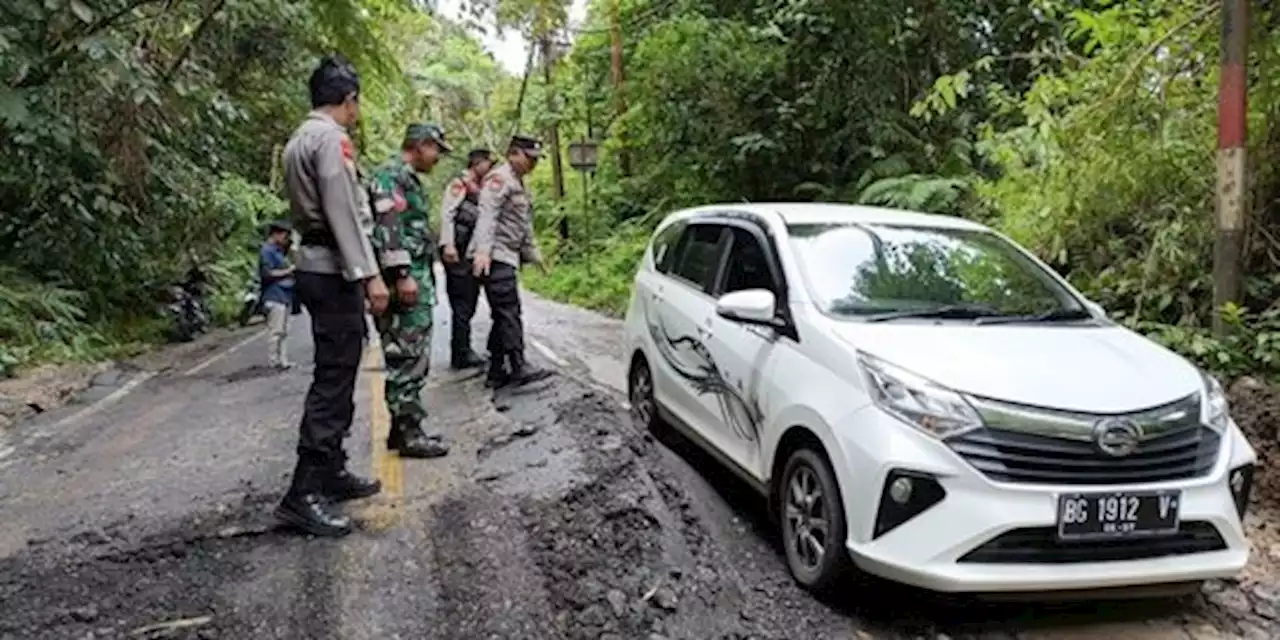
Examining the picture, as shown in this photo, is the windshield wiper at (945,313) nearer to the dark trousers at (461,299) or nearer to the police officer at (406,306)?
the police officer at (406,306)

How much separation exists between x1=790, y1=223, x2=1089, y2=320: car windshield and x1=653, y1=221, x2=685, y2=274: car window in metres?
1.45

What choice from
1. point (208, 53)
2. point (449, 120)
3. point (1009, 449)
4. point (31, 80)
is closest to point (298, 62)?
point (208, 53)

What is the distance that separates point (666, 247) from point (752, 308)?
2072 millimetres

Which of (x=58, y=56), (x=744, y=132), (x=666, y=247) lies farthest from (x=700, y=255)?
(x=744, y=132)

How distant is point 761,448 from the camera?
4.23 meters

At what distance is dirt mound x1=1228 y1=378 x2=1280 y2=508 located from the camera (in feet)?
15.6

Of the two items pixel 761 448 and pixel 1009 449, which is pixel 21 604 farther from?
pixel 1009 449

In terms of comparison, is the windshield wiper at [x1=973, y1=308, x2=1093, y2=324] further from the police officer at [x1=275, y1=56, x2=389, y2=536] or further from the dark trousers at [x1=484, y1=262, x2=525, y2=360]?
the dark trousers at [x1=484, y1=262, x2=525, y2=360]

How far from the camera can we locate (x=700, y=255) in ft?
18.1

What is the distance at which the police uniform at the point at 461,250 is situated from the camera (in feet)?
25.5

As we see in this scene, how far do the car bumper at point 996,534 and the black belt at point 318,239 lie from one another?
240 cm

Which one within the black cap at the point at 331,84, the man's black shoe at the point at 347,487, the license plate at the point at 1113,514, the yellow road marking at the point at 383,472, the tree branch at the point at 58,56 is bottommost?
the yellow road marking at the point at 383,472

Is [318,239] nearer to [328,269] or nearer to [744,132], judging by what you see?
[328,269]

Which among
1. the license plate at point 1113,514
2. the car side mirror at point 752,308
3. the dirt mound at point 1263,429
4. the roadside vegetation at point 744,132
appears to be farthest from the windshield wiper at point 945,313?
the roadside vegetation at point 744,132
